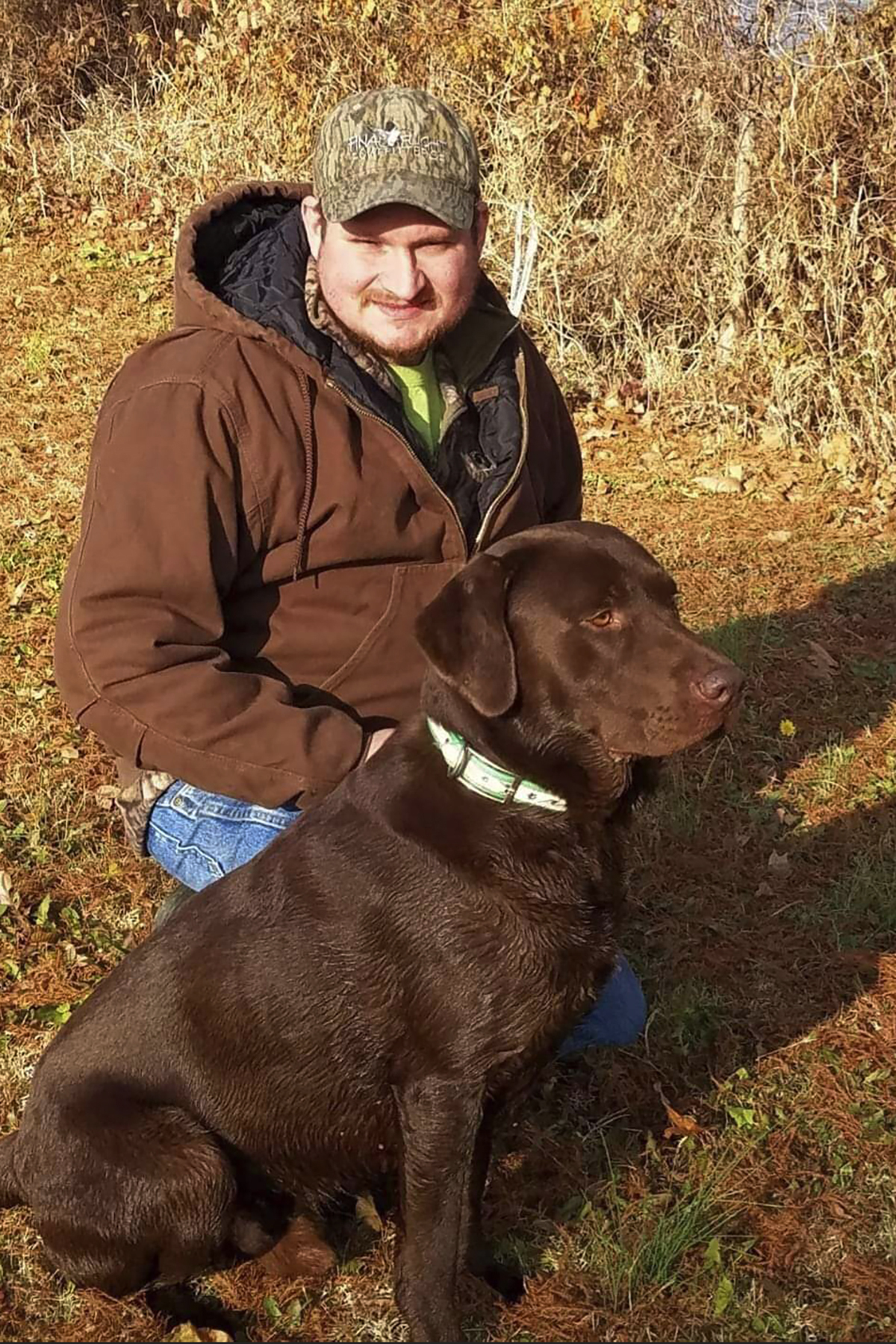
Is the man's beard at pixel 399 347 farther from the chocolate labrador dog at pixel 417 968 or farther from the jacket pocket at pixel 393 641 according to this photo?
the chocolate labrador dog at pixel 417 968

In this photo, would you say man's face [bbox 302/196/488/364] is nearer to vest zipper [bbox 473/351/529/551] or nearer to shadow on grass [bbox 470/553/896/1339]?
vest zipper [bbox 473/351/529/551]

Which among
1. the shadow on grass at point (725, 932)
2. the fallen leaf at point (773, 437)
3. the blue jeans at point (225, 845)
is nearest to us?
the shadow on grass at point (725, 932)

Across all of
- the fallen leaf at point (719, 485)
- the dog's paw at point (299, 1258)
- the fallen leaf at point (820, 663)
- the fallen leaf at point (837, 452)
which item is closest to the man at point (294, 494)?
the dog's paw at point (299, 1258)

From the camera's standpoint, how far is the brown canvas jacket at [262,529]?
3.43m

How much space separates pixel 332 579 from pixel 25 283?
8883 mm

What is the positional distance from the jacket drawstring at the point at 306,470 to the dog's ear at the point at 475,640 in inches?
34.3

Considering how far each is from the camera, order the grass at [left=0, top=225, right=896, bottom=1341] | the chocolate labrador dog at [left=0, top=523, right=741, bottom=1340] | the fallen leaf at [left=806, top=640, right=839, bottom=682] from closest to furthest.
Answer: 1. the chocolate labrador dog at [left=0, top=523, right=741, bottom=1340]
2. the grass at [left=0, top=225, right=896, bottom=1341]
3. the fallen leaf at [left=806, top=640, right=839, bottom=682]

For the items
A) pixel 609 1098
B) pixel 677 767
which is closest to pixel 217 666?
pixel 609 1098

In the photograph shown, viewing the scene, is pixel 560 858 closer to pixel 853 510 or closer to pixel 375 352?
pixel 375 352

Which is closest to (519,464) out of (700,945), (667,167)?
(700,945)

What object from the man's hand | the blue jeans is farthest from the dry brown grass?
the man's hand

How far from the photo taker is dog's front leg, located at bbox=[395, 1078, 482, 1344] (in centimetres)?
276

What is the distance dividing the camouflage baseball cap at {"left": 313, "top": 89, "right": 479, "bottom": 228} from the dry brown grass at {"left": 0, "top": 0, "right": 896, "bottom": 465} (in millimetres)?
5653

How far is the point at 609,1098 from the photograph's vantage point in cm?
372
